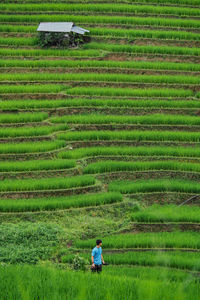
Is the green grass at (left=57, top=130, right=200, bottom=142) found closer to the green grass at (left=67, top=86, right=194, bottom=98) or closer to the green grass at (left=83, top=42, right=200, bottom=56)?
the green grass at (left=67, top=86, right=194, bottom=98)

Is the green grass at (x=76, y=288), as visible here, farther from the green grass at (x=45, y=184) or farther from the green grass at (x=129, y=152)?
the green grass at (x=129, y=152)

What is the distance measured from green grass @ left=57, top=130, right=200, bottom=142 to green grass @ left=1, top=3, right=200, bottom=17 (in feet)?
23.2

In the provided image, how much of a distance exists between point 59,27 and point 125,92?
11.2 feet

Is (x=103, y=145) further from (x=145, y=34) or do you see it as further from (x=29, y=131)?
(x=145, y=34)

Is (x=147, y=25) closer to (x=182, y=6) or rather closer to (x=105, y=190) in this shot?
(x=182, y=6)

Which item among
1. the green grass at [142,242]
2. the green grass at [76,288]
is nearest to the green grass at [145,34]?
the green grass at [142,242]

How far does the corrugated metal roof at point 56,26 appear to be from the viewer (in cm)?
1592

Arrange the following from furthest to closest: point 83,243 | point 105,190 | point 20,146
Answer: point 20,146
point 105,190
point 83,243

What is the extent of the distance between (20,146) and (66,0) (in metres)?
8.72

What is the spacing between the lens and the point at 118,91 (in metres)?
14.4

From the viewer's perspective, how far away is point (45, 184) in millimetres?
10953

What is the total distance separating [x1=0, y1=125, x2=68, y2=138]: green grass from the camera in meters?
12.8

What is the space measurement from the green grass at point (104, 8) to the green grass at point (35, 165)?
331 inches

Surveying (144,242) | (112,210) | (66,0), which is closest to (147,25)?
(66,0)
